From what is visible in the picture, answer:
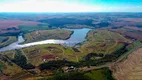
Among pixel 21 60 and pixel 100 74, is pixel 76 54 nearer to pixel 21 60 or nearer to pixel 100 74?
pixel 21 60

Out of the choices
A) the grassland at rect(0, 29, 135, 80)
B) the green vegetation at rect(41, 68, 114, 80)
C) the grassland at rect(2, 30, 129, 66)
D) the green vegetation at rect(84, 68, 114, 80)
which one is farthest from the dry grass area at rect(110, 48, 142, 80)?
the grassland at rect(2, 30, 129, 66)

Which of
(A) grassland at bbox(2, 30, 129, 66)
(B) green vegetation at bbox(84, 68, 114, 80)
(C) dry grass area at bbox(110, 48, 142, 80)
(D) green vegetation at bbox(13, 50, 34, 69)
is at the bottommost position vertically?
(D) green vegetation at bbox(13, 50, 34, 69)

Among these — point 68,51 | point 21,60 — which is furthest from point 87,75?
point 21,60

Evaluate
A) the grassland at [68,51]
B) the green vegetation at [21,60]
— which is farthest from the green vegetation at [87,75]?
the green vegetation at [21,60]

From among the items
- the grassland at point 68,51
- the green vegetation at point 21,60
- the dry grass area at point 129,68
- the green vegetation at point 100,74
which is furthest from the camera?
the grassland at point 68,51

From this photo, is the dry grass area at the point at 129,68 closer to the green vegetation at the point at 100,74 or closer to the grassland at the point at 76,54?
the green vegetation at the point at 100,74

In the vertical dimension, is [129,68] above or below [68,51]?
above

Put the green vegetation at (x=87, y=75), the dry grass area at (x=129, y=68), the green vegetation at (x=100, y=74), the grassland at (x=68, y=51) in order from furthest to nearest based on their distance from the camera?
the grassland at (x=68, y=51) → the dry grass area at (x=129, y=68) → the green vegetation at (x=100, y=74) → the green vegetation at (x=87, y=75)

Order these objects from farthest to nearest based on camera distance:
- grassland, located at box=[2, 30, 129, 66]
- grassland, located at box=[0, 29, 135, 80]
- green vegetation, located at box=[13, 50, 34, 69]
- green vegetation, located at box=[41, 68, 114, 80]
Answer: grassland, located at box=[2, 30, 129, 66], grassland, located at box=[0, 29, 135, 80], green vegetation, located at box=[13, 50, 34, 69], green vegetation, located at box=[41, 68, 114, 80]

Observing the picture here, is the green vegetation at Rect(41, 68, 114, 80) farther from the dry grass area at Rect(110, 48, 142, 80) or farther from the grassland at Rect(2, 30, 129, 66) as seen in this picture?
the grassland at Rect(2, 30, 129, 66)
